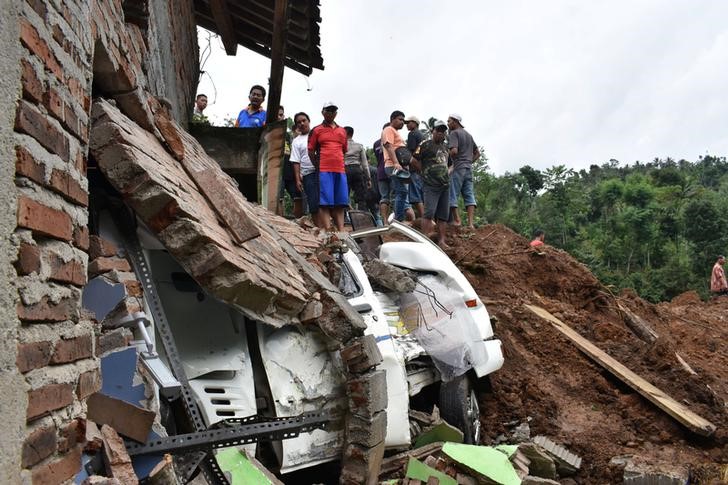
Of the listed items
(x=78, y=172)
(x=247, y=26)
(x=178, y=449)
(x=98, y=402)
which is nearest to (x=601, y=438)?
(x=178, y=449)

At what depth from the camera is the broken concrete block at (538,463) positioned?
5543mm

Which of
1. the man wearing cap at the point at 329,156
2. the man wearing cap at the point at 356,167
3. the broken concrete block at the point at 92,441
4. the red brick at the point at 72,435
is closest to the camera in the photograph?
the red brick at the point at 72,435

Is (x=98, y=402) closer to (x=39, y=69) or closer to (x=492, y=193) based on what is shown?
(x=39, y=69)

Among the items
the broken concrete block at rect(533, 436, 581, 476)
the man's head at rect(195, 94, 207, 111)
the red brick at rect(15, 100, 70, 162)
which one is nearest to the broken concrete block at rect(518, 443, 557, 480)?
the broken concrete block at rect(533, 436, 581, 476)

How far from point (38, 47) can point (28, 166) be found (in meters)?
0.38

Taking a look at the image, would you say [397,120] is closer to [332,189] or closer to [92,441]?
[332,189]

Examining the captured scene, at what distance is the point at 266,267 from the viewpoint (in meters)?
3.74

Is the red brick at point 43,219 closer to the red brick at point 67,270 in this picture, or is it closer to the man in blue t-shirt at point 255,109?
the red brick at point 67,270

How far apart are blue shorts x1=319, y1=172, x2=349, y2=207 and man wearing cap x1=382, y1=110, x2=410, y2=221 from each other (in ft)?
6.52

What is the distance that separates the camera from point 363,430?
14.1ft

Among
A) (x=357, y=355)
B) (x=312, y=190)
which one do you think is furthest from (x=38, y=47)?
(x=312, y=190)

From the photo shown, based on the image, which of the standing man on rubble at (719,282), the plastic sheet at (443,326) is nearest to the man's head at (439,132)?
the plastic sheet at (443,326)

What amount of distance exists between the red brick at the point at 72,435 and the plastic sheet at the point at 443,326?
4096mm

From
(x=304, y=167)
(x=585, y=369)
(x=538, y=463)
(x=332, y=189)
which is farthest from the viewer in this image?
(x=304, y=167)
